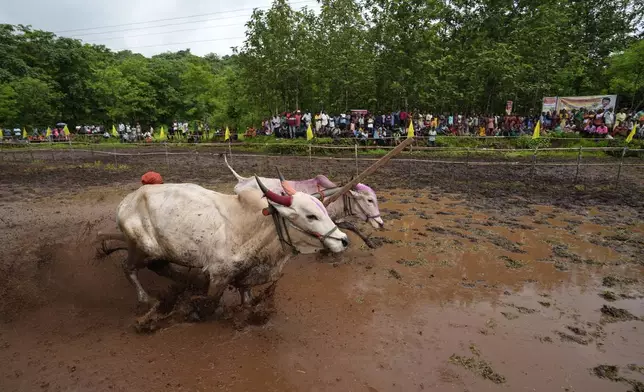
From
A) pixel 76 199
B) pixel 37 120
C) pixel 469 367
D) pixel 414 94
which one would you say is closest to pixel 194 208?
pixel 469 367

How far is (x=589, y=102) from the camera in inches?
797

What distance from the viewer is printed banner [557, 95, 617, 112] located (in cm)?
1969

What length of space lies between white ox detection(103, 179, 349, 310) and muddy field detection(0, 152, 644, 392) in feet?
2.61

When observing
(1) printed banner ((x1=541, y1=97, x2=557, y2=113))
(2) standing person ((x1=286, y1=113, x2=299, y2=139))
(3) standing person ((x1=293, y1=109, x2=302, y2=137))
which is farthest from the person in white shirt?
(1) printed banner ((x1=541, y1=97, x2=557, y2=113))

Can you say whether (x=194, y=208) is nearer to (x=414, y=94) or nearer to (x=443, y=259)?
(x=443, y=259)

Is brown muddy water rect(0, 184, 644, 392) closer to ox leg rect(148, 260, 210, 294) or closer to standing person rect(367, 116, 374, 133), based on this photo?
ox leg rect(148, 260, 210, 294)

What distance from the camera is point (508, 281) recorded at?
5.57 metres

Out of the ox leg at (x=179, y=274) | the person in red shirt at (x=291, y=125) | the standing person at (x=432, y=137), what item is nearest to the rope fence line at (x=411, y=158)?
the standing person at (x=432, y=137)

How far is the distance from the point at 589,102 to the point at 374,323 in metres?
22.0

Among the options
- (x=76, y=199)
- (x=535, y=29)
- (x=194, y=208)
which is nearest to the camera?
(x=194, y=208)

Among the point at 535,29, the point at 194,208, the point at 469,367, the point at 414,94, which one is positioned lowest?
the point at 469,367

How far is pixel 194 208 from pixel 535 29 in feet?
78.4

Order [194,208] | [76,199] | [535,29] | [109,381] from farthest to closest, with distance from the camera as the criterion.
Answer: [535,29] → [76,199] → [194,208] → [109,381]

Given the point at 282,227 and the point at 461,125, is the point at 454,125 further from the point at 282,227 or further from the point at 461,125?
the point at 282,227
